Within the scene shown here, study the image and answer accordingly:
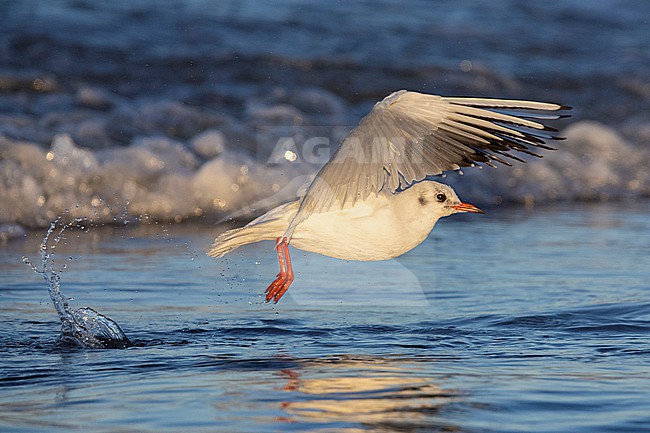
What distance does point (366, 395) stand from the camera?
3877mm

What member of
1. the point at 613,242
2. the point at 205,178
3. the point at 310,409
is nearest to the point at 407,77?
the point at 205,178

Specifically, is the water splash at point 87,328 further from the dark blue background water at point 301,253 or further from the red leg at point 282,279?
the red leg at point 282,279

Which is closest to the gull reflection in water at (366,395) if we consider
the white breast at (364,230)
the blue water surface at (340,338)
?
the blue water surface at (340,338)

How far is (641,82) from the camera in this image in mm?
13258

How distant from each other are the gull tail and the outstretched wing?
0.28m

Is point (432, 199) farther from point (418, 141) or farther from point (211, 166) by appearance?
point (211, 166)

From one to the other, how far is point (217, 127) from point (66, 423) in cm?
634

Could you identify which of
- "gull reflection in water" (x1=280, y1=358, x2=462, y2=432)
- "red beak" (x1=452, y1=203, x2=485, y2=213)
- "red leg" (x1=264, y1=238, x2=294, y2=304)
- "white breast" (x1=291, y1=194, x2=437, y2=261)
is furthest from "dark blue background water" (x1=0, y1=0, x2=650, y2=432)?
"red beak" (x1=452, y1=203, x2=485, y2=213)

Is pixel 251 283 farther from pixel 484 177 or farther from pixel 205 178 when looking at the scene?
pixel 484 177

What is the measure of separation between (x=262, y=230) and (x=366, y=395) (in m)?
1.08

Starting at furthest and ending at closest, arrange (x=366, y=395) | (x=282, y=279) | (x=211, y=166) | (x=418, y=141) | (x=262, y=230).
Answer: (x=211, y=166) → (x=262, y=230) → (x=282, y=279) → (x=418, y=141) → (x=366, y=395)

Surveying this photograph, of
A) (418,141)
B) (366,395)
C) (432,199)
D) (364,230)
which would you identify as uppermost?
A: (418,141)

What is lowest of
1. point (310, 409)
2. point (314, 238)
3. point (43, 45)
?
point (310, 409)

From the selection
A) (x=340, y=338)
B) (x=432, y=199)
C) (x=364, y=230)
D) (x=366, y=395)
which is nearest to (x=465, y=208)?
(x=432, y=199)
